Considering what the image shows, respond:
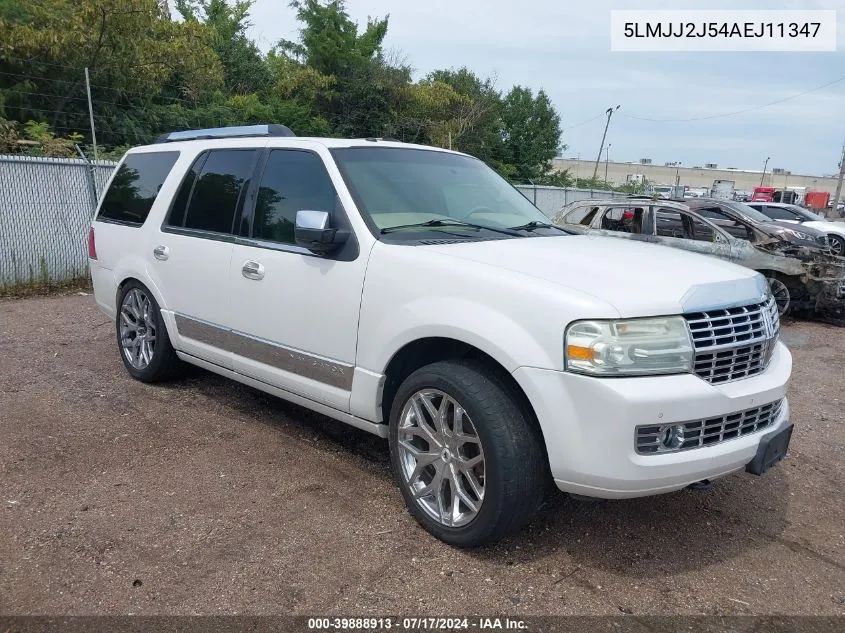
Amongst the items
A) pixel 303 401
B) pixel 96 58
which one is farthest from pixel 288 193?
pixel 96 58

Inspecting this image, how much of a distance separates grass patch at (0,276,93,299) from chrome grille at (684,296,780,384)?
957 centimetres

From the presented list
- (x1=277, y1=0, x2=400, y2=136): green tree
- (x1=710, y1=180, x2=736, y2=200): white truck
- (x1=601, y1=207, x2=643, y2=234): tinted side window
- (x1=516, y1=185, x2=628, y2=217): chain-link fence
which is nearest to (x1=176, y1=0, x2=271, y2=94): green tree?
(x1=277, y1=0, x2=400, y2=136): green tree

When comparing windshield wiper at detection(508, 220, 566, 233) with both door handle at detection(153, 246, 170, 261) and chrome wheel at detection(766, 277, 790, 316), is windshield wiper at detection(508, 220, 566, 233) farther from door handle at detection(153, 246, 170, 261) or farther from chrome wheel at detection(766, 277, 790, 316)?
chrome wheel at detection(766, 277, 790, 316)

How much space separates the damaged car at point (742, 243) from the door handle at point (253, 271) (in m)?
5.59

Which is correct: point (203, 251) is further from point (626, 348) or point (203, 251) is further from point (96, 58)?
point (96, 58)

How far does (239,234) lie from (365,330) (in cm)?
136

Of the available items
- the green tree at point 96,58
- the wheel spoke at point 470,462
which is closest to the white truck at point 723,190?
the green tree at point 96,58

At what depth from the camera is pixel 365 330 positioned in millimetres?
Answer: 3531

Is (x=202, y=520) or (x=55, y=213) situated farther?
(x=55, y=213)

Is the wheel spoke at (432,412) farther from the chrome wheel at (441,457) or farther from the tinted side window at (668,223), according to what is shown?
the tinted side window at (668,223)

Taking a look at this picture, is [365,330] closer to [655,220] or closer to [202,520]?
[202,520]

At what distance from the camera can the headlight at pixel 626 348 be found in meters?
2.72

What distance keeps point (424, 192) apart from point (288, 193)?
0.82 meters

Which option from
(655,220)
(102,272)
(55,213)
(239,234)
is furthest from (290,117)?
(239,234)
